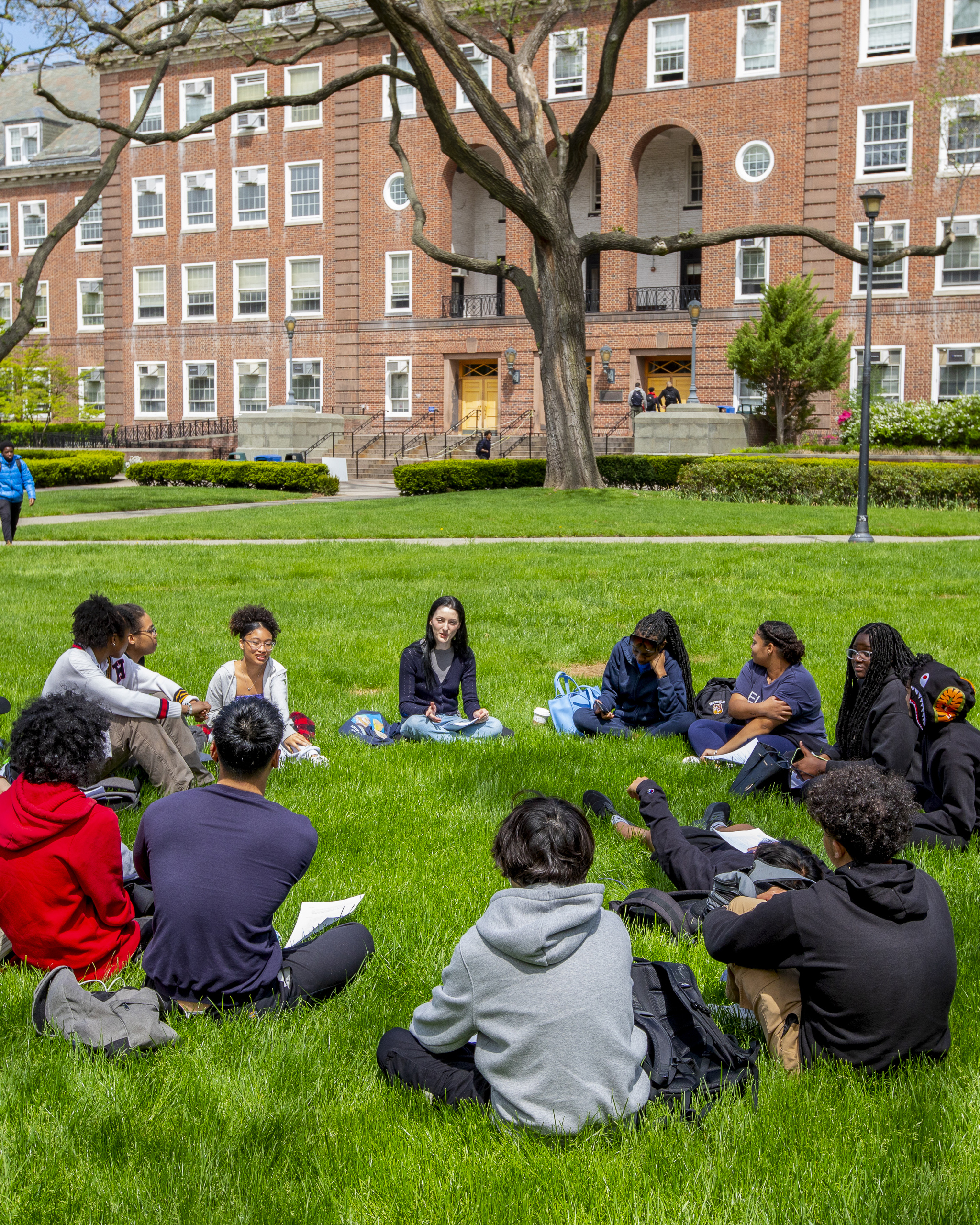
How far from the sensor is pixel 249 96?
4609cm

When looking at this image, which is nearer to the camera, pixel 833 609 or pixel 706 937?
pixel 706 937

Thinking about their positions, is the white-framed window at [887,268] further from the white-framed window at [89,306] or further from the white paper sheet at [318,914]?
the white paper sheet at [318,914]

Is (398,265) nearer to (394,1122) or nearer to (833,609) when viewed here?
(833,609)

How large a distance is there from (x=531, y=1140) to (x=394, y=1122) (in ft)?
1.41

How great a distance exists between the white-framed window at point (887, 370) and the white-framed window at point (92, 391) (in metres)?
31.6

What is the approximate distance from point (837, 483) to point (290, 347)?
2186 cm

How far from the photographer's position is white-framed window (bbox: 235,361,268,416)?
46.7 metres

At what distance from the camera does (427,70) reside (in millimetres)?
22734

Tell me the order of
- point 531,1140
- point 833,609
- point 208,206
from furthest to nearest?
point 208,206 → point 833,609 → point 531,1140

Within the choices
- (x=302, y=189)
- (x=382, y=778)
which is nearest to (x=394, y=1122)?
(x=382, y=778)

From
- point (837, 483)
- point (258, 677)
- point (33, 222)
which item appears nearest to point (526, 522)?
point (837, 483)

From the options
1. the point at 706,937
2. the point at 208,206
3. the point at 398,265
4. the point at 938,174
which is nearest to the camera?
the point at 706,937

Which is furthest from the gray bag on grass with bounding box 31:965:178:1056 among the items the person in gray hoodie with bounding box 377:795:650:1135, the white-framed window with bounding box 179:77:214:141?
the white-framed window with bounding box 179:77:214:141

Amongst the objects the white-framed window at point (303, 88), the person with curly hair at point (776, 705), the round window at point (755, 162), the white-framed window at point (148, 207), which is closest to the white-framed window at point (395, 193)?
the white-framed window at point (303, 88)
